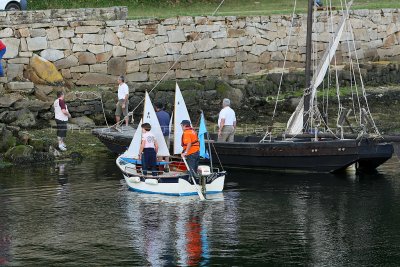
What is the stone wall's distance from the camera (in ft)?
138

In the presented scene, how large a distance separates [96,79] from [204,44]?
4.95m

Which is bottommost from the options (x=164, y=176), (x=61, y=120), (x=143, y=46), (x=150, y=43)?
(x=164, y=176)

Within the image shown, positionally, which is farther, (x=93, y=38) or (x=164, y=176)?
(x=93, y=38)

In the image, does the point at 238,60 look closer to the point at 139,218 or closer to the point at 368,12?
the point at 368,12

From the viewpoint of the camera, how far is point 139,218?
82.2 ft

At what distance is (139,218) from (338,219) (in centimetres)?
429

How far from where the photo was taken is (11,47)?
4162cm

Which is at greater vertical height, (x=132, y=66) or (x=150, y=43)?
(x=150, y=43)

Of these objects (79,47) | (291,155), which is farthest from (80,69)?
(291,155)

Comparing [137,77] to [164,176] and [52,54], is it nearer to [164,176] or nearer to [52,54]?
[52,54]

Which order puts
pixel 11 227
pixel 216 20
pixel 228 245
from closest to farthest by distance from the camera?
pixel 228 245 < pixel 11 227 < pixel 216 20

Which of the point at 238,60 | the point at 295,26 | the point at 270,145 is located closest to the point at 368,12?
the point at 295,26

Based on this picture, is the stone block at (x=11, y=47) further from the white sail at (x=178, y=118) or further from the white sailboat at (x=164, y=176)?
the white sail at (x=178, y=118)

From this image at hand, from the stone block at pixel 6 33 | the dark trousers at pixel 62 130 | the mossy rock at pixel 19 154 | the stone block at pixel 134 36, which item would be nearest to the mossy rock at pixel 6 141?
the mossy rock at pixel 19 154
